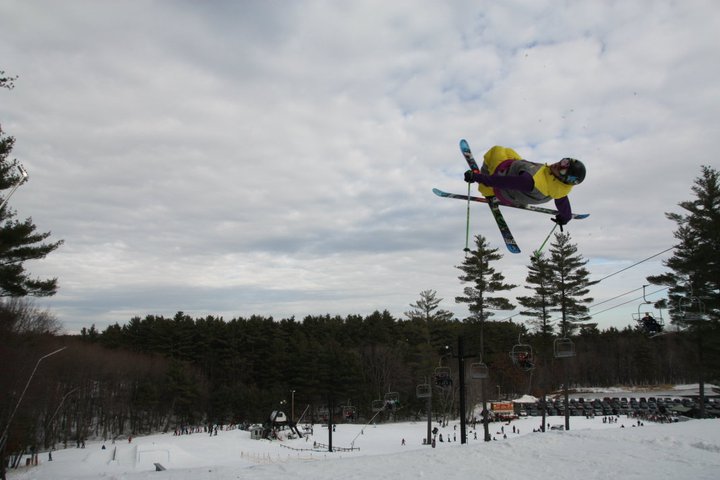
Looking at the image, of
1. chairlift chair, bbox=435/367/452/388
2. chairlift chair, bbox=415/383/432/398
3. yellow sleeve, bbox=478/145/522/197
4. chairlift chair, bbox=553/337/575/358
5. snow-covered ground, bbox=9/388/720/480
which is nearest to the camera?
yellow sleeve, bbox=478/145/522/197

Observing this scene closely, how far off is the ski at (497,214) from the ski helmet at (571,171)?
101 centimetres

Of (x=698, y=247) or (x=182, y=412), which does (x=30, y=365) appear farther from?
(x=698, y=247)

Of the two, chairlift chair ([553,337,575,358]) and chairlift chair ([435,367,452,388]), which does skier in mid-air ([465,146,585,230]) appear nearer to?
chairlift chair ([553,337,575,358])

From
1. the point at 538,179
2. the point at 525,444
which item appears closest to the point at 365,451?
the point at 525,444

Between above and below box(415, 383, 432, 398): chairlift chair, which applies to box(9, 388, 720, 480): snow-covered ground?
below

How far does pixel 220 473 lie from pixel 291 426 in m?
36.9

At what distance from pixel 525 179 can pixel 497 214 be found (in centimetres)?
86

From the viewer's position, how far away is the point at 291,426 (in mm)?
48219

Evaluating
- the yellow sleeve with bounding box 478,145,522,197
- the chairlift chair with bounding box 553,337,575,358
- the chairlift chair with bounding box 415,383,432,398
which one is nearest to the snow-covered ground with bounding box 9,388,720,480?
the chairlift chair with bounding box 553,337,575,358

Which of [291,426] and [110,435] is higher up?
[291,426]

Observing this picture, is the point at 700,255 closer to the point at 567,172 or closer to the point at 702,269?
the point at 702,269

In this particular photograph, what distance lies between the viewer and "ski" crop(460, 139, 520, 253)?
673 cm

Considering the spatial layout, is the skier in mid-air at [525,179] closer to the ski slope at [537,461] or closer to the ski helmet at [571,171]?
the ski helmet at [571,171]

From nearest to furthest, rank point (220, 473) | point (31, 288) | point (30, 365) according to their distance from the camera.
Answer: point (220, 473), point (31, 288), point (30, 365)
